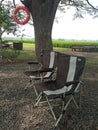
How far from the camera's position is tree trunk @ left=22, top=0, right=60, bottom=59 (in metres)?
7.55

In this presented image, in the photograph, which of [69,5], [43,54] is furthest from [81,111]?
[69,5]

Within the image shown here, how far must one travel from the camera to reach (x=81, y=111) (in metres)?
3.32

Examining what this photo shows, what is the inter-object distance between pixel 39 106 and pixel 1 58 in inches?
241

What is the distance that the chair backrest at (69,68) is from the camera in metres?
3.21

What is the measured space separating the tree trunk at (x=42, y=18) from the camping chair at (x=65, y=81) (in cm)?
421

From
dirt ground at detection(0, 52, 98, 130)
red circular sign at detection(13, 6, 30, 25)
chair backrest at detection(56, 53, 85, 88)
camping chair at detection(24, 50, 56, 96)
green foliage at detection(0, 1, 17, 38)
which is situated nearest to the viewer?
dirt ground at detection(0, 52, 98, 130)

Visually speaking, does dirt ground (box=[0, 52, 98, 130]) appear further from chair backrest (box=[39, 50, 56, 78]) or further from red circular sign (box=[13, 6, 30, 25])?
red circular sign (box=[13, 6, 30, 25])

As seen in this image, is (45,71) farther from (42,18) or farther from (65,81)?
(42,18)

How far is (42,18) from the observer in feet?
25.1

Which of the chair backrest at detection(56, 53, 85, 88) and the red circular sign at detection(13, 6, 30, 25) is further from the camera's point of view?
the red circular sign at detection(13, 6, 30, 25)

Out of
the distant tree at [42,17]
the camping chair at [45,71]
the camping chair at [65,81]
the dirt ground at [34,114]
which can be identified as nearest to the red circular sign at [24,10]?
the distant tree at [42,17]

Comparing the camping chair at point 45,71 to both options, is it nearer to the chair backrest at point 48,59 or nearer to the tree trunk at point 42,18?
the chair backrest at point 48,59

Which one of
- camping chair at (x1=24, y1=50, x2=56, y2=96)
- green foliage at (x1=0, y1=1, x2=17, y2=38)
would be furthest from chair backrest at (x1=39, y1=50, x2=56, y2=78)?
green foliage at (x1=0, y1=1, x2=17, y2=38)

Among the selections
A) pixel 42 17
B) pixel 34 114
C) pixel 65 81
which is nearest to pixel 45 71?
pixel 65 81
